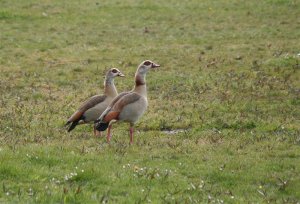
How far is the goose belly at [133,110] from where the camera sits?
520 inches

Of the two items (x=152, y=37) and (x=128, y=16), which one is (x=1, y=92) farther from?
(x=128, y=16)

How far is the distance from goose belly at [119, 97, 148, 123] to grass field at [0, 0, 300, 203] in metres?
0.51

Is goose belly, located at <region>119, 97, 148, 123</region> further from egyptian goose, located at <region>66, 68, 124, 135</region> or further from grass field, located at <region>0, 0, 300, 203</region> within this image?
egyptian goose, located at <region>66, 68, 124, 135</region>

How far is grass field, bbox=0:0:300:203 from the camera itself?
34.9ft

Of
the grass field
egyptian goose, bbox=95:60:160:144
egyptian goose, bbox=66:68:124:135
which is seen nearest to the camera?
the grass field

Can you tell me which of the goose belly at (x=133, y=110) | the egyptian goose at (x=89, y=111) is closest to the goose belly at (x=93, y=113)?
the egyptian goose at (x=89, y=111)

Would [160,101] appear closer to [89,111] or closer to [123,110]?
[89,111]

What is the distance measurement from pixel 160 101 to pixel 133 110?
4.80m

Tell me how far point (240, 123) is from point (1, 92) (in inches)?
275

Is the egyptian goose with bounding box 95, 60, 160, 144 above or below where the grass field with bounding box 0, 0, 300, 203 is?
above

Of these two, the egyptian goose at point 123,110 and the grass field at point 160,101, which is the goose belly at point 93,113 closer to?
the grass field at point 160,101

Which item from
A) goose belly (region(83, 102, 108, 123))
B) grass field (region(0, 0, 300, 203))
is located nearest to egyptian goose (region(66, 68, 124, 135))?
goose belly (region(83, 102, 108, 123))

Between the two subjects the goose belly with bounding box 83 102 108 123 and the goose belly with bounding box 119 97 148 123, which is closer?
the goose belly with bounding box 119 97 148 123

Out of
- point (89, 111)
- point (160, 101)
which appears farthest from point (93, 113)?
point (160, 101)
